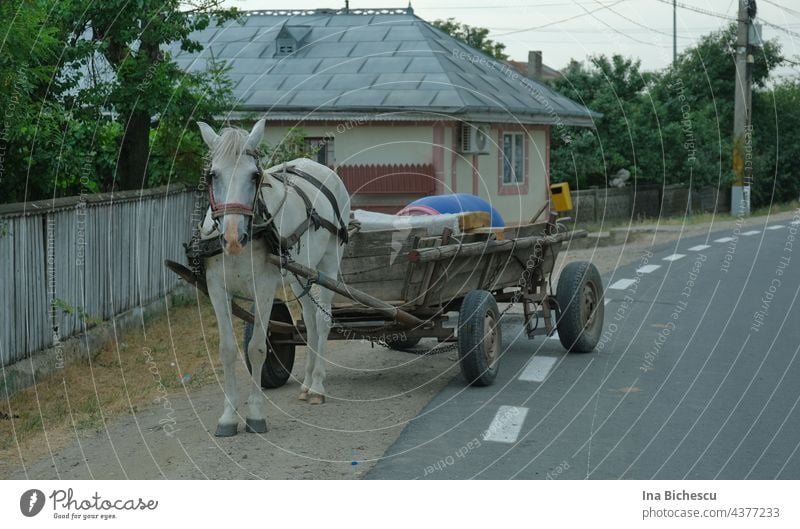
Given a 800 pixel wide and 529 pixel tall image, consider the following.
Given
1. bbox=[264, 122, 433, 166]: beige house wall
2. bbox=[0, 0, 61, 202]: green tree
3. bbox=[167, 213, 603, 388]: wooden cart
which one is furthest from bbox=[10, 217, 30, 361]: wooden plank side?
bbox=[264, 122, 433, 166]: beige house wall

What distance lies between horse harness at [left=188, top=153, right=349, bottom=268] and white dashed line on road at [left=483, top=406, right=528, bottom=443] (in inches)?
76.9

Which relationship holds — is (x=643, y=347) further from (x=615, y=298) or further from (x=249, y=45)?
(x=249, y=45)

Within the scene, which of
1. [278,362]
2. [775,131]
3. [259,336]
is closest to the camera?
[259,336]

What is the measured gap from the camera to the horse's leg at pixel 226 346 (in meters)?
8.07

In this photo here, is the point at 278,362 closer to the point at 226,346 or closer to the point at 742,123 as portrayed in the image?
the point at 226,346

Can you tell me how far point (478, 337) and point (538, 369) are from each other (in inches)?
57.2

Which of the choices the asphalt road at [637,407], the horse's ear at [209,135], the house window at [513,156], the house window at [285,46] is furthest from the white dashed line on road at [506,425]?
the house window at [285,46]

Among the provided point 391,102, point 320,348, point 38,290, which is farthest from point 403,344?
point 391,102

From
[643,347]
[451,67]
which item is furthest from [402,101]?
[643,347]

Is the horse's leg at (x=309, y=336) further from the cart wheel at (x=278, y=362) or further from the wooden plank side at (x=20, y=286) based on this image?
the wooden plank side at (x=20, y=286)

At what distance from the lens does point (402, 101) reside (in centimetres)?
2503

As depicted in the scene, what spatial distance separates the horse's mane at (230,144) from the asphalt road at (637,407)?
2234 millimetres

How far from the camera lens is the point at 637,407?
9062 mm

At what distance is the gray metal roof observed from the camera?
82.1ft
